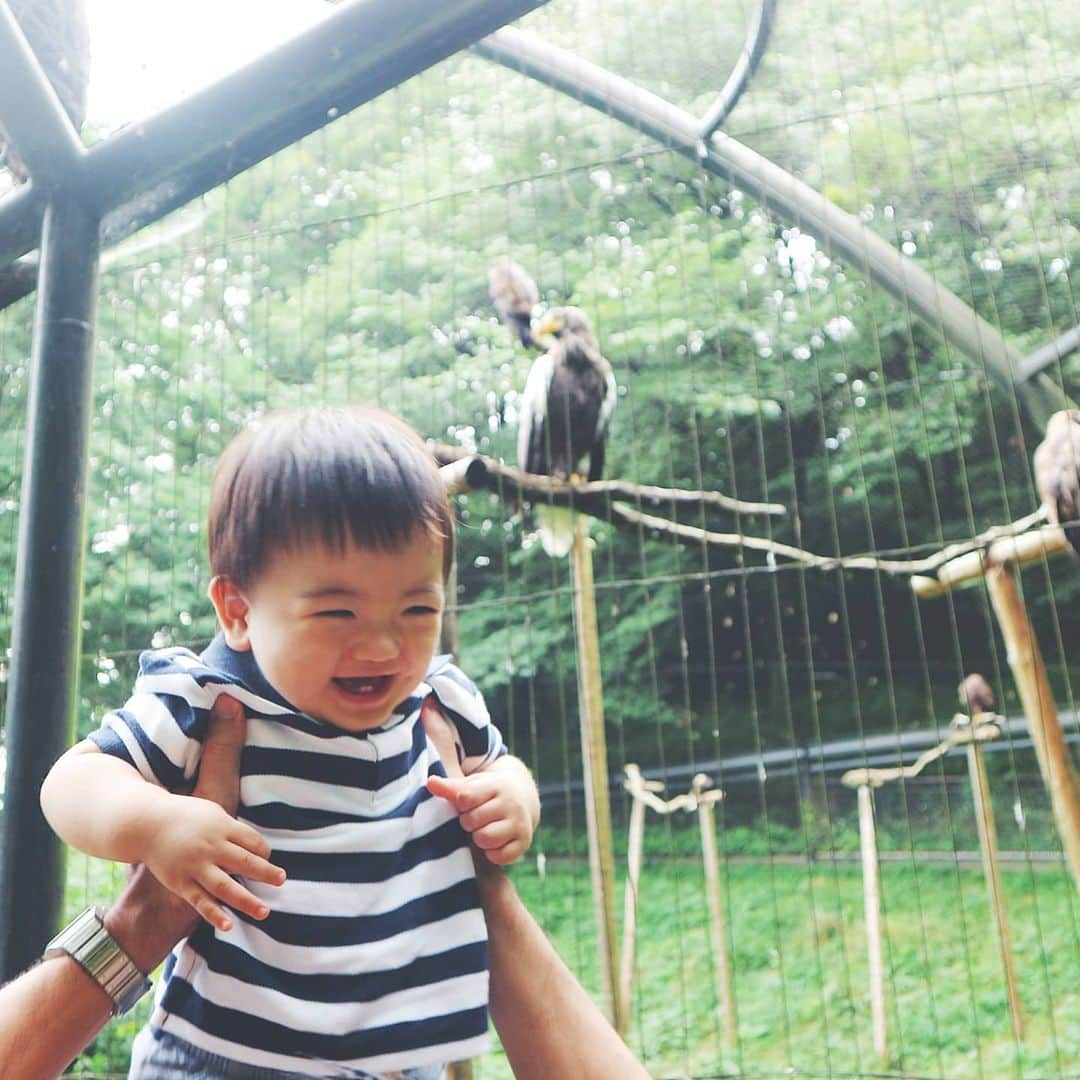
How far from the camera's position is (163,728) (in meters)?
0.59

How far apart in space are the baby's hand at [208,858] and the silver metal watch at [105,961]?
61 mm

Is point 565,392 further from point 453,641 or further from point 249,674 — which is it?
point 249,674

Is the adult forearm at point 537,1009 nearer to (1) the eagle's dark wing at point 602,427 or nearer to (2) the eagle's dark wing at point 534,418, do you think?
(2) the eagle's dark wing at point 534,418

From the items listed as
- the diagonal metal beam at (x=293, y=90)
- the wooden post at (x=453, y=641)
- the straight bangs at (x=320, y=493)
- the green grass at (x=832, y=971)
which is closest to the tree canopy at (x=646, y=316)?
the wooden post at (x=453, y=641)

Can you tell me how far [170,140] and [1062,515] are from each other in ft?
8.57

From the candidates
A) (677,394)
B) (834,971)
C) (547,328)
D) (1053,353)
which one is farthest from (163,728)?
(834,971)

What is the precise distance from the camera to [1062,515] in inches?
113

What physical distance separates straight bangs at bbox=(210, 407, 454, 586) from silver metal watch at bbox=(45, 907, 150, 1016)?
0.21 meters

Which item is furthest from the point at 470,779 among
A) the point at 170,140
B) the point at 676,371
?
the point at 676,371

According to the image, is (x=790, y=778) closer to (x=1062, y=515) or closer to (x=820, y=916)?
(x=820, y=916)

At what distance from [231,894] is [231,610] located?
0.17 meters

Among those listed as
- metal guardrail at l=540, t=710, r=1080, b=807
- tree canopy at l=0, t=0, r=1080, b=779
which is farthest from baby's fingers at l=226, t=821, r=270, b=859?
metal guardrail at l=540, t=710, r=1080, b=807

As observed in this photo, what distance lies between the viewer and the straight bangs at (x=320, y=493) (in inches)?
22.9

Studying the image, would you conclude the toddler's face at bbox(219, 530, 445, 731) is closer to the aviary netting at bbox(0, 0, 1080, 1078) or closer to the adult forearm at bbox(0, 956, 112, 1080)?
the adult forearm at bbox(0, 956, 112, 1080)
